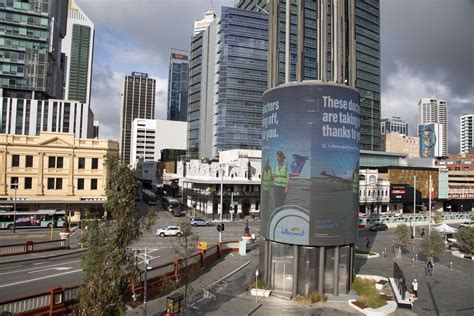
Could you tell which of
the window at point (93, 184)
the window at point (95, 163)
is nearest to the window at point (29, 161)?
the window at point (95, 163)

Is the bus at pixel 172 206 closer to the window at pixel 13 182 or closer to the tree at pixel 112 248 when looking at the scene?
the window at pixel 13 182

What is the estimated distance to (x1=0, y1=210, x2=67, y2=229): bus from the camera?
5556 cm

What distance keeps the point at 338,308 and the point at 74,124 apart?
143 metres

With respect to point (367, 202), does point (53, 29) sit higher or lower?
higher

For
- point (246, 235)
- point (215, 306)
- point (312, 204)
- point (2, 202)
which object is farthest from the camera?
point (2, 202)

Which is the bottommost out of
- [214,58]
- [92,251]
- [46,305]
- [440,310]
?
[440,310]

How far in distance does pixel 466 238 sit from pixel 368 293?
990 inches

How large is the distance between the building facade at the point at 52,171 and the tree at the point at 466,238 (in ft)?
164

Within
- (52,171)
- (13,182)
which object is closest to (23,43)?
(52,171)

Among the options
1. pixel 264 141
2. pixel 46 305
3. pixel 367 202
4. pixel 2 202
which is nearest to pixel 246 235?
pixel 264 141

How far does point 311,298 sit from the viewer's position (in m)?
25.4

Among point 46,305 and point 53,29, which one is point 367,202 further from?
point 53,29

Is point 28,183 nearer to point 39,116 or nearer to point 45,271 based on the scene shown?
point 45,271

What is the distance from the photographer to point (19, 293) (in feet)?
80.6
